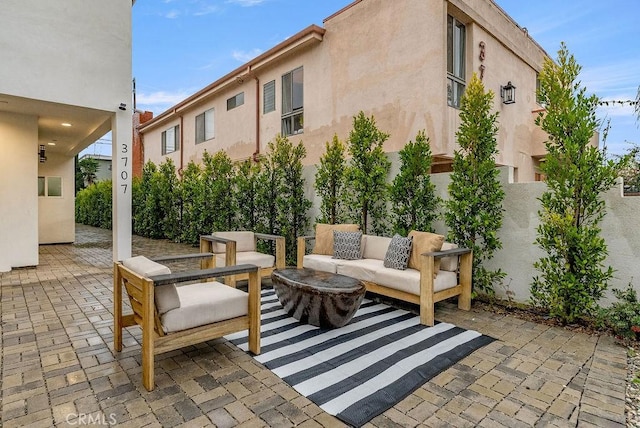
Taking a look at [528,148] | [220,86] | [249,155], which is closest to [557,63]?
[528,148]

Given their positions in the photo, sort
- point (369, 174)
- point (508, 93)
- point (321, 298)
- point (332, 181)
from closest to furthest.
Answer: point (321, 298) < point (369, 174) < point (332, 181) < point (508, 93)

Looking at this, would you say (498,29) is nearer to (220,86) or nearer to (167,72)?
(220,86)

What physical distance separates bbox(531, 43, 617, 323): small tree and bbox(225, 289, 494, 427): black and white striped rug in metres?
1.24

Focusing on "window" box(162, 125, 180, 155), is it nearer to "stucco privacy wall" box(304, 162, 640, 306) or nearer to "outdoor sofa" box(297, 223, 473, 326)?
"outdoor sofa" box(297, 223, 473, 326)

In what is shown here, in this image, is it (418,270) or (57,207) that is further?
(57,207)

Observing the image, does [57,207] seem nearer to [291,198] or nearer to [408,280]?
[291,198]

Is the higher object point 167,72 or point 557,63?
point 167,72

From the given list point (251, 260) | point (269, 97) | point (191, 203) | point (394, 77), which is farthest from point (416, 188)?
point (191, 203)

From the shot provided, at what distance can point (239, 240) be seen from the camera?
586 cm

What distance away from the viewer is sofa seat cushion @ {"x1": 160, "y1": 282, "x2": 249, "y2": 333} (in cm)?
276

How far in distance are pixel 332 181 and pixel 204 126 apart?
337 inches

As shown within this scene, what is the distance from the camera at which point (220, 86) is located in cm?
1179

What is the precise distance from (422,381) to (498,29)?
8.26m

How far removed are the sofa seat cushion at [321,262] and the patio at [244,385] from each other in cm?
186
